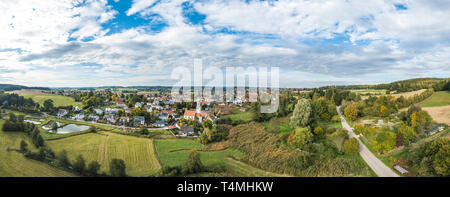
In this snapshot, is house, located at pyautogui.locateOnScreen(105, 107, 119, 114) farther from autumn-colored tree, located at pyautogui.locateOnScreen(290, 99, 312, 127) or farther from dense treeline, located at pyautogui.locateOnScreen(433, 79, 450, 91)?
dense treeline, located at pyautogui.locateOnScreen(433, 79, 450, 91)

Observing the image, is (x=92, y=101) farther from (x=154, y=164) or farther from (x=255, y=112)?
(x=255, y=112)

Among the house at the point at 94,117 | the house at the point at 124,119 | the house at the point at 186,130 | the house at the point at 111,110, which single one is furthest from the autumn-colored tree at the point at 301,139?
the house at the point at 94,117

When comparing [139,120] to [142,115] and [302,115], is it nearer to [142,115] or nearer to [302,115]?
[142,115]

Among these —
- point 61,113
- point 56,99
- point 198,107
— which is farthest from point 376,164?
point 56,99

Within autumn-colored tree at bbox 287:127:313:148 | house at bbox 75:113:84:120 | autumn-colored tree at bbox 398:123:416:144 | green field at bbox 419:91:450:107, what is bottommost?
autumn-colored tree at bbox 287:127:313:148

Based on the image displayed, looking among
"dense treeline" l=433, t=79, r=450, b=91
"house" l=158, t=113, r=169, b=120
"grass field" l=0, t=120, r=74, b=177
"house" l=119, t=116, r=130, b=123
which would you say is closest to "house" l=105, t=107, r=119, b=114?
"house" l=119, t=116, r=130, b=123

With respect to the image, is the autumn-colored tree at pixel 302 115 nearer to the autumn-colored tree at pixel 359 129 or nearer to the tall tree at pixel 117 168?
the autumn-colored tree at pixel 359 129
